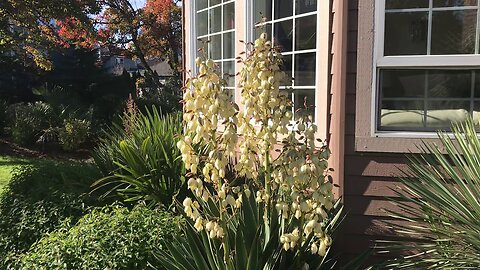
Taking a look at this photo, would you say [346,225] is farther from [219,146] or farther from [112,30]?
[112,30]

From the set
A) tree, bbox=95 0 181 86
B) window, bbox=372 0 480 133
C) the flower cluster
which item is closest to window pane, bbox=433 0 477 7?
window, bbox=372 0 480 133

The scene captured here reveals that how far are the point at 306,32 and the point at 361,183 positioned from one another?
5.39ft

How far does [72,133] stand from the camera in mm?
11836

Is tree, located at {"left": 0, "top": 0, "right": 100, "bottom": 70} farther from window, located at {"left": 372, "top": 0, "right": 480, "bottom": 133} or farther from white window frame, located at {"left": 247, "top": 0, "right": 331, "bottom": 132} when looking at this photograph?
window, located at {"left": 372, "top": 0, "right": 480, "bottom": 133}

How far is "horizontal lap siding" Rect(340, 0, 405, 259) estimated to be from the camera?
3922 millimetres

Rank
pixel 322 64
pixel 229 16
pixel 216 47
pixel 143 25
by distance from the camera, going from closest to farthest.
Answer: pixel 322 64 → pixel 229 16 → pixel 216 47 → pixel 143 25

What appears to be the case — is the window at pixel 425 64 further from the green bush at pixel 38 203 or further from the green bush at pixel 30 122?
the green bush at pixel 30 122

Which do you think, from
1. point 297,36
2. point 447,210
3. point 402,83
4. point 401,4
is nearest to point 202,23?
point 297,36

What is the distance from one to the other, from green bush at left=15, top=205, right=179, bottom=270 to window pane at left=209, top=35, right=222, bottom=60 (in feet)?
9.63

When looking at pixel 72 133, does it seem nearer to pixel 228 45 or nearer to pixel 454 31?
pixel 228 45

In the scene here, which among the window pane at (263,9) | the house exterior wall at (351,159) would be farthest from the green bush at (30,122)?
the house exterior wall at (351,159)

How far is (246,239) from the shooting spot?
126 inches

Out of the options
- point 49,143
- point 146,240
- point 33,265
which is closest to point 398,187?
point 146,240

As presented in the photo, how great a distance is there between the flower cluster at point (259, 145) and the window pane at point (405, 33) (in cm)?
122
